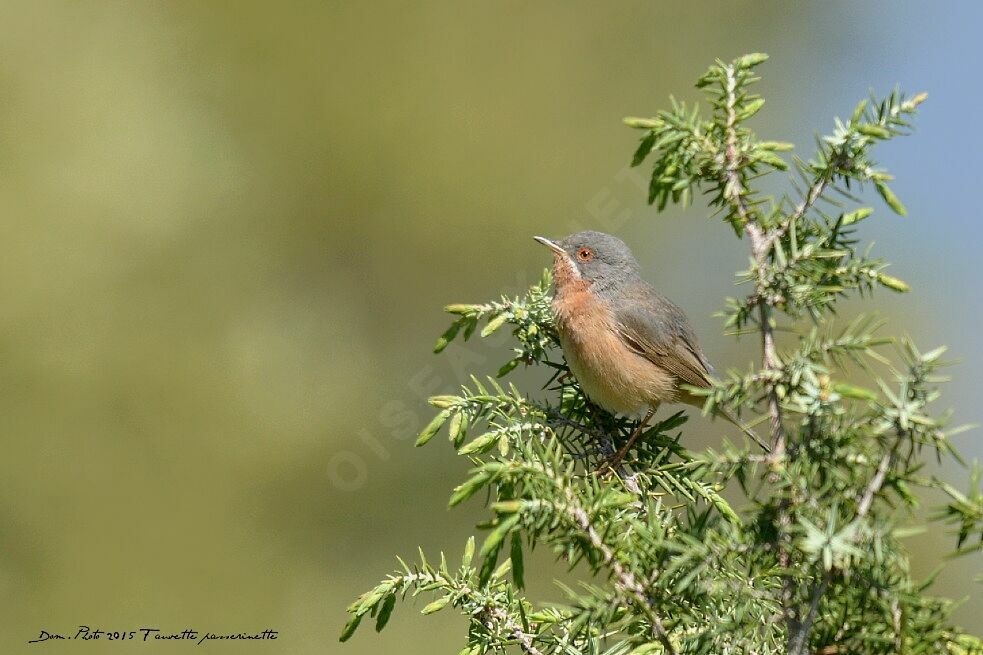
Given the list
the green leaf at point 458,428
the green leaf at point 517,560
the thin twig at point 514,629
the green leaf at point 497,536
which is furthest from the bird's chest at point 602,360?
the green leaf at point 497,536

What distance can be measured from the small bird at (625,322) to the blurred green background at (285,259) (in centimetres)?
423

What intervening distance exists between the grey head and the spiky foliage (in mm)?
2722

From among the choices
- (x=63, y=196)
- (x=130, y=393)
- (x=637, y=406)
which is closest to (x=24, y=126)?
(x=63, y=196)

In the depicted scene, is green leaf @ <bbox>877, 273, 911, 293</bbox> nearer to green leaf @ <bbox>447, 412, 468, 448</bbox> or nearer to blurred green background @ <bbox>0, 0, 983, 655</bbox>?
green leaf @ <bbox>447, 412, 468, 448</bbox>

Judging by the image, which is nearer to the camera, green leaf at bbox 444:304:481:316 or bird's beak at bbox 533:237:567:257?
green leaf at bbox 444:304:481:316

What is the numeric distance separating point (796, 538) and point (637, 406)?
2.39 m

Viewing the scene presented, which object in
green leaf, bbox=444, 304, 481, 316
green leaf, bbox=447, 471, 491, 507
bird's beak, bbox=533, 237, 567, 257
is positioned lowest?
green leaf, bbox=447, 471, 491, 507

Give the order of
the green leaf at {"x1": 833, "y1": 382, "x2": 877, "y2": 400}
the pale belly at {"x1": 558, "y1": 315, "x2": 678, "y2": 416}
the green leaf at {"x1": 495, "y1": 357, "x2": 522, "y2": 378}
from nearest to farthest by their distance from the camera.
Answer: the green leaf at {"x1": 833, "y1": 382, "x2": 877, "y2": 400} → the green leaf at {"x1": 495, "y1": 357, "x2": 522, "y2": 378} → the pale belly at {"x1": 558, "y1": 315, "x2": 678, "y2": 416}

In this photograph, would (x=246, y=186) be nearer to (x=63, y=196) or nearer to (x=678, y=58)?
(x=63, y=196)

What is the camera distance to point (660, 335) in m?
5.11

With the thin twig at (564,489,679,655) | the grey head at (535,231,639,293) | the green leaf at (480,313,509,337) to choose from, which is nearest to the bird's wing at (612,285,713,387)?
the grey head at (535,231,639,293)

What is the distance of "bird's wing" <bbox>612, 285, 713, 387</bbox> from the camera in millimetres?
5012

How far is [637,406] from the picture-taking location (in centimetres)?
423

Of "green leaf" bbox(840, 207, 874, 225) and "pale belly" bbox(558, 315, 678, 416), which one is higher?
"pale belly" bbox(558, 315, 678, 416)
